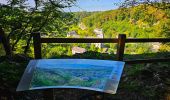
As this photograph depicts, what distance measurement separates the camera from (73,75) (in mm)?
4223

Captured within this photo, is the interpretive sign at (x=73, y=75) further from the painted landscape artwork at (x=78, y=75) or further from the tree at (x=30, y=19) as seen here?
the tree at (x=30, y=19)

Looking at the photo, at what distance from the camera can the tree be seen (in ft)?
53.6

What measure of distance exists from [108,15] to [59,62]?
154280 millimetres

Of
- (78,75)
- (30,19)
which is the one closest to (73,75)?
(78,75)

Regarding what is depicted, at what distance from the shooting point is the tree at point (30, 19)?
16.3m

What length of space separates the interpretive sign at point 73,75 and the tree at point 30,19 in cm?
1160

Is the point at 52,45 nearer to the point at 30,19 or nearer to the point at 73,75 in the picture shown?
the point at 30,19

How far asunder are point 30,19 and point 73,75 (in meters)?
14.7

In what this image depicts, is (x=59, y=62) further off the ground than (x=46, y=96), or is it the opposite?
(x=59, y=62)

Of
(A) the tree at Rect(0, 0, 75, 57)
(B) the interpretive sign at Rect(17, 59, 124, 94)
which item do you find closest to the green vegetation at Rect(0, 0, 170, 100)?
(A) the tree at Rect(0, 0, 75, 57)

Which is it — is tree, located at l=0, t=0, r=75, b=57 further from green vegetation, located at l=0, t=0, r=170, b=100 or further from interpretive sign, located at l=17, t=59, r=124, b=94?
interpretive sign, located at l=17, t=59, r=124, b=94

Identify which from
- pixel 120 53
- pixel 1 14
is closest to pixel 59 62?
pixel 120 53

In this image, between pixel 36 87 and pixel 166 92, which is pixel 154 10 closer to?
pixel 166 92

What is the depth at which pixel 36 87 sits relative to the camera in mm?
4031
